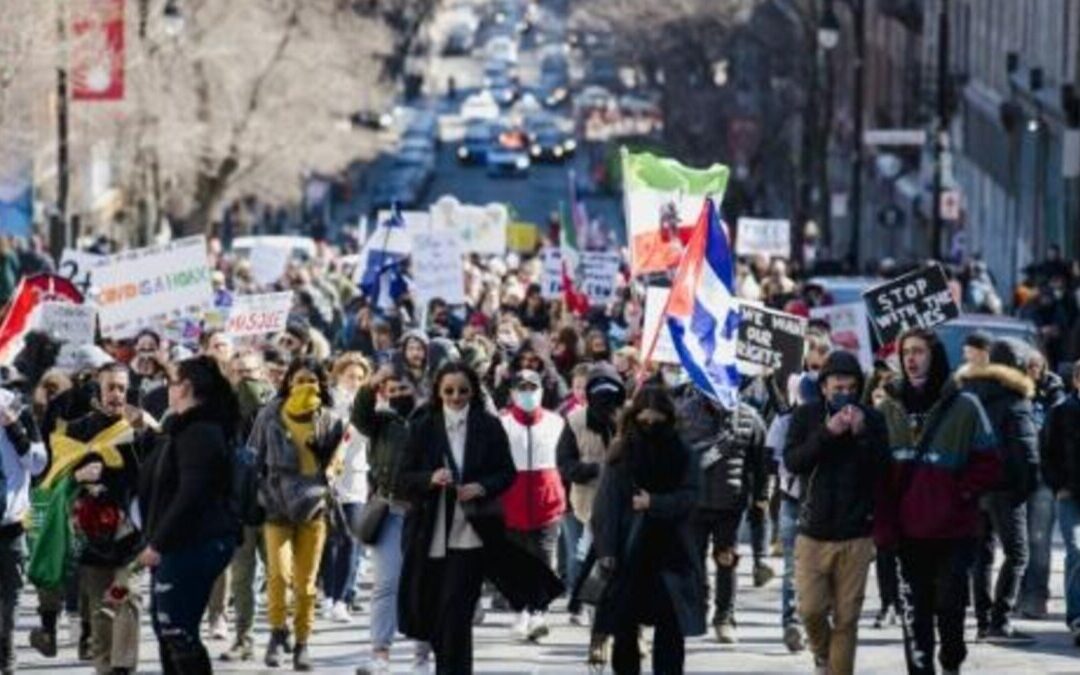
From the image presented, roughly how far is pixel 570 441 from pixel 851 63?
71.6 metres

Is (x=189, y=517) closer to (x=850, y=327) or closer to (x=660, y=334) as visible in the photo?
(x=660, y=334)

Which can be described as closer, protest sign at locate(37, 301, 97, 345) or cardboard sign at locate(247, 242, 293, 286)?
protest sign at locate(37, 301, 97, 345)

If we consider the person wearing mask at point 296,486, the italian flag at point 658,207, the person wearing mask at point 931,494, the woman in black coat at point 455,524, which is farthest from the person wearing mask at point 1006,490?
the italian flag at point 658,207

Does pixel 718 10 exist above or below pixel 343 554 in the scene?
above

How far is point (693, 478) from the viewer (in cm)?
1875

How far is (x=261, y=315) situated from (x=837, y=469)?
9.77 meters

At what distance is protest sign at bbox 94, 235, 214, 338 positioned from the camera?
93.3 feet

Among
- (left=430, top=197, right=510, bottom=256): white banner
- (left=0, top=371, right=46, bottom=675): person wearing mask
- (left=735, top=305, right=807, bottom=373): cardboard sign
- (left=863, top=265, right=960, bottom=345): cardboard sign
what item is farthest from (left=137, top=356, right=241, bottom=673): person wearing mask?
(left=430, top=197, right=510, bottom=256): white banner

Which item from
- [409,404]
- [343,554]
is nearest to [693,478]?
[409,404]

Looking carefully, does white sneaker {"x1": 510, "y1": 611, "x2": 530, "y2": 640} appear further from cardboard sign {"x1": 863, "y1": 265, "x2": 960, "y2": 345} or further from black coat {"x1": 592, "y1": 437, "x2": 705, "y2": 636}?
black coat {"x1": 592, "y1": 437, "x2": 705, "y2": 636}

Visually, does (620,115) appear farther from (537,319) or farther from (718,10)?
(537,319)

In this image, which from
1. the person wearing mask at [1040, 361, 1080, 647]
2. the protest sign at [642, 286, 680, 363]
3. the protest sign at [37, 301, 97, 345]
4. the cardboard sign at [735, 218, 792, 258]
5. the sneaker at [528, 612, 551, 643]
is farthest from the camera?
the cardboard sign at [735, 218, 792, 258]

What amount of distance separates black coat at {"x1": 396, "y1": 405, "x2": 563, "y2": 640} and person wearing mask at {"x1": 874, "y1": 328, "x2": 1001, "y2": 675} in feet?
5.24

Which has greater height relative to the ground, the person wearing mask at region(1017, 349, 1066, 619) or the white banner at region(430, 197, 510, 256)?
the white banner at region(430, 197, 510, 256)
